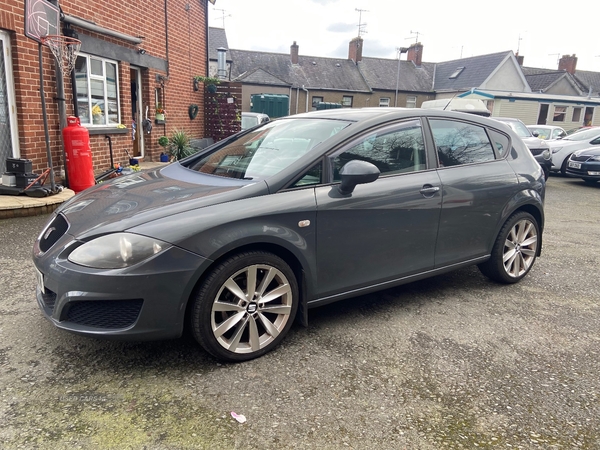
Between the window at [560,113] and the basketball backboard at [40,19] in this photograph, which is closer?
the basketball backboard at [40,19]

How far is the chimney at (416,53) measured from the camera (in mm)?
41906

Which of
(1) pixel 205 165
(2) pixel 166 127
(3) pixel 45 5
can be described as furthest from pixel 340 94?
(1) pixel 205 165

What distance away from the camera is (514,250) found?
4281 mm

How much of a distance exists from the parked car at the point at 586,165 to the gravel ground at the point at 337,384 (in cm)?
993

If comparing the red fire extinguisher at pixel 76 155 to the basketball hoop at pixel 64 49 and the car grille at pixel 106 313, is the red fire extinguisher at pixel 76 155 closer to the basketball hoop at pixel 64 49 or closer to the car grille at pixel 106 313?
the basketball hoop at pixel 64 49

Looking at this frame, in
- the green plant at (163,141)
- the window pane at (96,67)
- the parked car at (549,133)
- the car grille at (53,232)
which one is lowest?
the car grille at (53,232)

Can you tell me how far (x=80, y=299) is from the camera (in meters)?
2.46

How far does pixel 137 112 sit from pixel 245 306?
9311mm

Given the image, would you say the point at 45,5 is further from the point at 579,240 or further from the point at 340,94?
the point at 340,94

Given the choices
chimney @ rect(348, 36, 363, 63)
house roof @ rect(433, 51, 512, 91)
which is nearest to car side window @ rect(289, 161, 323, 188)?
house roof @ rect(433, 51, 512, 91)

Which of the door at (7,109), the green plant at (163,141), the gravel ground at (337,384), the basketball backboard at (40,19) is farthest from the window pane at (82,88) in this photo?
the gravel ground at (337,384)

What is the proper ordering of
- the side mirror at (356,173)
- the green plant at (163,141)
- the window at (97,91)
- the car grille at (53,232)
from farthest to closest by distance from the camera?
1. the green plant at (163,141)
2. the window at (97,91)
3. the side mirror at (356,173)
4. the car grille at (53,232)

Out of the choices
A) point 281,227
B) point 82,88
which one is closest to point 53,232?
point 281,227

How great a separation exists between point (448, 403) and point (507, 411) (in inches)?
12.0
